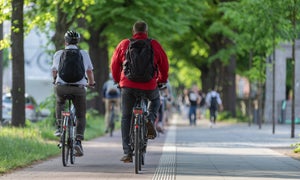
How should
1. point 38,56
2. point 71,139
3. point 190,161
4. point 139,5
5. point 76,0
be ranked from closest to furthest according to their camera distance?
point 71,139
point 190,161
point 76,0
point 139,5
point 38,56

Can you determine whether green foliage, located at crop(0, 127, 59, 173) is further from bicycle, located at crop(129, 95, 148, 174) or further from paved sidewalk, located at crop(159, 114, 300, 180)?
paved sidewalk, located at crop(159, 114, 300, 180)

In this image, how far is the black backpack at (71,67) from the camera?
12930 mm

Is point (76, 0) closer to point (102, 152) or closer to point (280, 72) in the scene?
point (102, 152)

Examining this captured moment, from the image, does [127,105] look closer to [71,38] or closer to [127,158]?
[127,158]

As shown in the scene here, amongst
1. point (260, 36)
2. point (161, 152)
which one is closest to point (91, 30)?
point (260, 36)

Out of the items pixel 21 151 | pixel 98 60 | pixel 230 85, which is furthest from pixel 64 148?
pixel 230 85

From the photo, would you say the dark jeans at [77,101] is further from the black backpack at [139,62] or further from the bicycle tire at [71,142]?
the black backpack at [139,62]

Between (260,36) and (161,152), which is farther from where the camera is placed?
(260,36)

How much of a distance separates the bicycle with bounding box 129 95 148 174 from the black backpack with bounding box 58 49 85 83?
4.14 ft

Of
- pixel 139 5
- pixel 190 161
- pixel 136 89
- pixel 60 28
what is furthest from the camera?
pixel 139 5

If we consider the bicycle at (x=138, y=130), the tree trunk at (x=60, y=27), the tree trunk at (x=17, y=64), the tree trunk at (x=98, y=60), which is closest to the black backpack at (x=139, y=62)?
the bicycle at (x=138, y=130)

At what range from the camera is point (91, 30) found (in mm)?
37844

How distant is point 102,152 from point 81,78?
369cm

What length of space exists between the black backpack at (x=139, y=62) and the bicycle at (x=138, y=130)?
318mm
